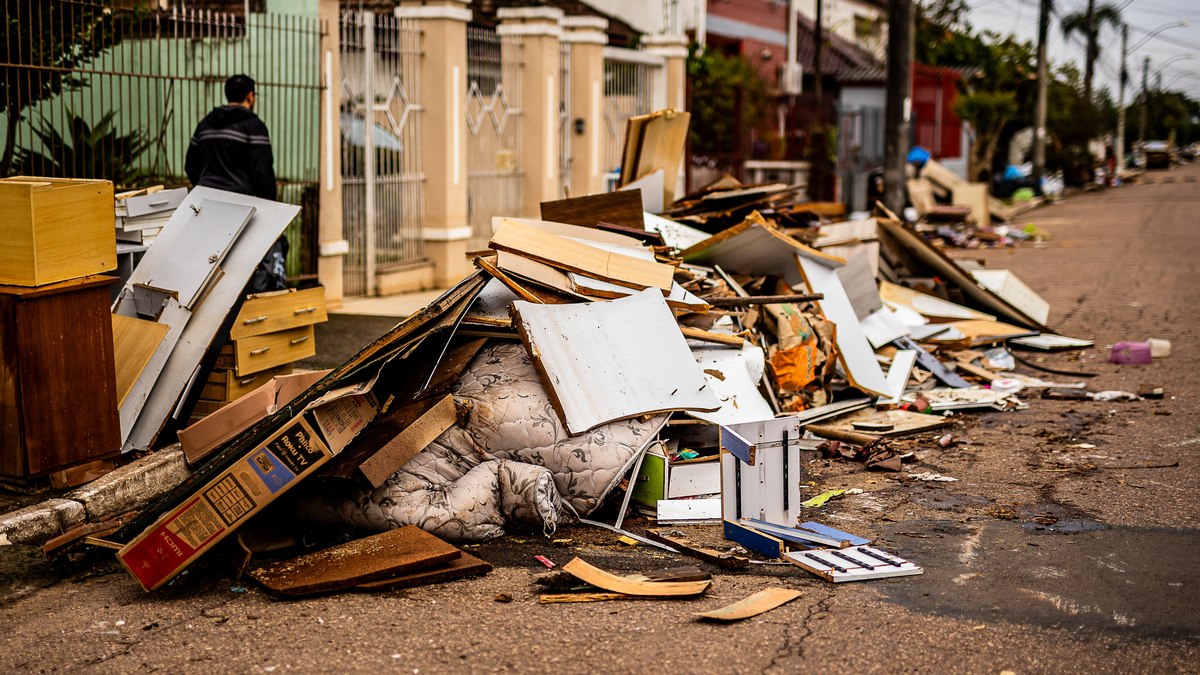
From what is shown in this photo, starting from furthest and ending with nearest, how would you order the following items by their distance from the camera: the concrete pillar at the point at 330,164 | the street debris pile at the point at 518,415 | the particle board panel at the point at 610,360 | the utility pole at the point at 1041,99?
the utility pole at the point at 1041,99, the concrete pillar at the point at 330,164, the particle board panel at the point at 610,360, the street debris pile at the point at 518,415

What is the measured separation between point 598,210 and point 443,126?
478 centimetres

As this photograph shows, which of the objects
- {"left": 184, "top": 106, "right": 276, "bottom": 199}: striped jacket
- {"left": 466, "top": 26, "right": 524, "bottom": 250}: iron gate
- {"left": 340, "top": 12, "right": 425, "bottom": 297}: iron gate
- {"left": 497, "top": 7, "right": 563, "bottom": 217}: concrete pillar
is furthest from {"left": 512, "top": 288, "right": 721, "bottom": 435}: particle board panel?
{"left": 497, "top": 7, "right": 563, "bottom": 217}: concrete pillar

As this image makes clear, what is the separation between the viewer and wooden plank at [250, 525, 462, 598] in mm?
4398

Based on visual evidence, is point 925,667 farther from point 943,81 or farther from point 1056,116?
point 1056,116

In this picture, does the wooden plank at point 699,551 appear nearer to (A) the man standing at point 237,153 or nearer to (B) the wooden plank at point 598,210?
(B) the wooden plank at point 598,210

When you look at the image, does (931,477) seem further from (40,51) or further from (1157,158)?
(1157,158)

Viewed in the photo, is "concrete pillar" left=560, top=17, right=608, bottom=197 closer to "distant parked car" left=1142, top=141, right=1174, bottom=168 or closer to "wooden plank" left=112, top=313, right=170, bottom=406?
"wooden plank" left=112, top=313, right=170, bottom=406

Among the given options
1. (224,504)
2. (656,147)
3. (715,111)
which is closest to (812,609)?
(224,504)

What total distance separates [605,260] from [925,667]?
3336mm

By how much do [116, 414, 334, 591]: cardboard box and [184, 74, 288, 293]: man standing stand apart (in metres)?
3.19

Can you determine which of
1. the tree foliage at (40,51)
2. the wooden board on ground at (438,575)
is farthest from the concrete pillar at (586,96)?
the wooden board on ground at (438,575)

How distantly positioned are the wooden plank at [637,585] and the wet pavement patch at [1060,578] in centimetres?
73

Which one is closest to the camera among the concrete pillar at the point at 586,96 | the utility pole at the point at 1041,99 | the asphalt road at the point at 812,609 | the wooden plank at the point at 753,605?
the asphalt road at the point at 812,609

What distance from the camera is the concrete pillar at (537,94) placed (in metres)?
14.5
